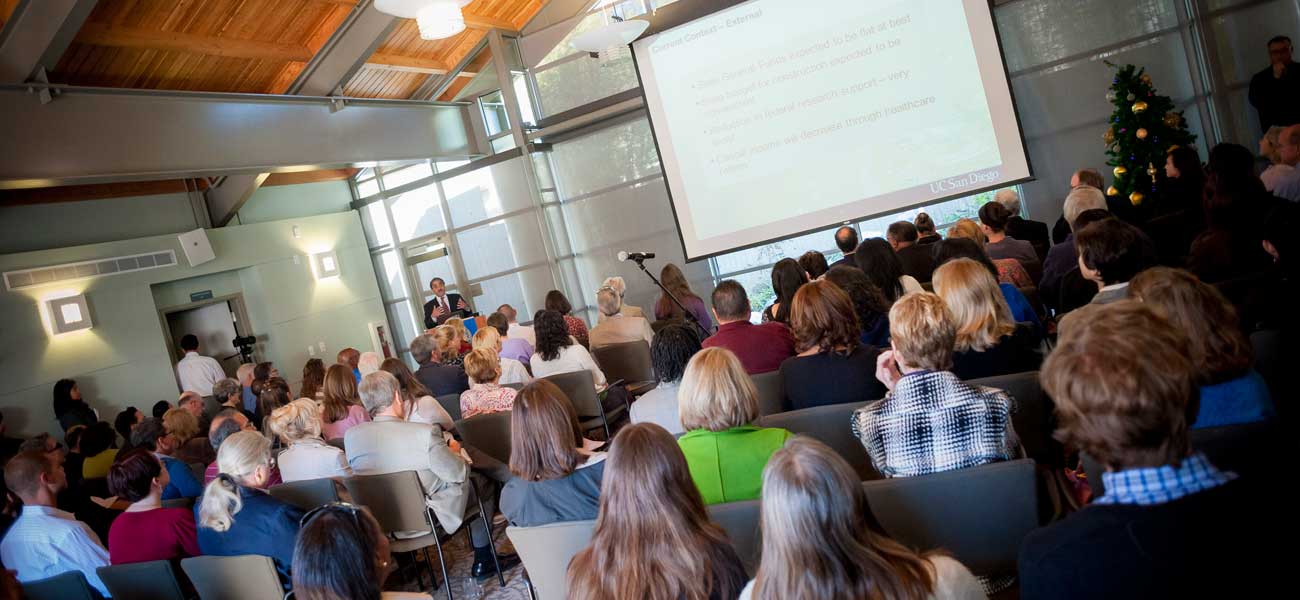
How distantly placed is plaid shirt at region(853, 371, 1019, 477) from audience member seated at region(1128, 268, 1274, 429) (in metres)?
0.45

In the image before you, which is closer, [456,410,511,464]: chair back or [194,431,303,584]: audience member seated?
[194,431,303,584]: audience member seated

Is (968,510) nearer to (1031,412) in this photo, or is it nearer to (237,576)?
(1031,412)

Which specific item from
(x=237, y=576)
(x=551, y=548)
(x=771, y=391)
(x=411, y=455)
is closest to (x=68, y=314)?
(x=411, y=455)

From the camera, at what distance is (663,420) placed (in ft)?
11.2

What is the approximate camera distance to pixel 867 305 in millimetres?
4262

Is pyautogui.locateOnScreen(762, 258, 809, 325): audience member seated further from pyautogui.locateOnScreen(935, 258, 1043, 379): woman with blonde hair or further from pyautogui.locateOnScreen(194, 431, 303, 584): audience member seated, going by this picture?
pyautogui.locateOnScreen(194, 431, 303, 584): audience member seated

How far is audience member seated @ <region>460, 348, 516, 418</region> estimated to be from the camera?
16.1 ft

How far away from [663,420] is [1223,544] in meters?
2.35

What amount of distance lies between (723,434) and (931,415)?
1.95ft

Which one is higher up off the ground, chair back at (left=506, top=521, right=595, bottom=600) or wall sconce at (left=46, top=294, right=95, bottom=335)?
wall sconce at (left=46, top=294, right=95, bottom=335)

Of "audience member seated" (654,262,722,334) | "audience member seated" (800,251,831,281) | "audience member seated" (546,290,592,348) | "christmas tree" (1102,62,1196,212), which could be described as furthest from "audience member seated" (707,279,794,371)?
"christmas tree" (1102,62,1196,212)

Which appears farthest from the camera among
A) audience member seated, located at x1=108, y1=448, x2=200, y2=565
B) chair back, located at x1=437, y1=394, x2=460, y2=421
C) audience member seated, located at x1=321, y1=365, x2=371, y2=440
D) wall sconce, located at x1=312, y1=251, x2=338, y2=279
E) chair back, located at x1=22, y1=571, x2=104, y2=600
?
wall sconce, located at x1=312, y1=251, x2=338, y2=279

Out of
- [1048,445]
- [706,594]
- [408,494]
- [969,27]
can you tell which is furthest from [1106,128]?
[706,594]

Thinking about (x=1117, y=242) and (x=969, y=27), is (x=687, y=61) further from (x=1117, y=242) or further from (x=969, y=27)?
(x=1117, y=242)
